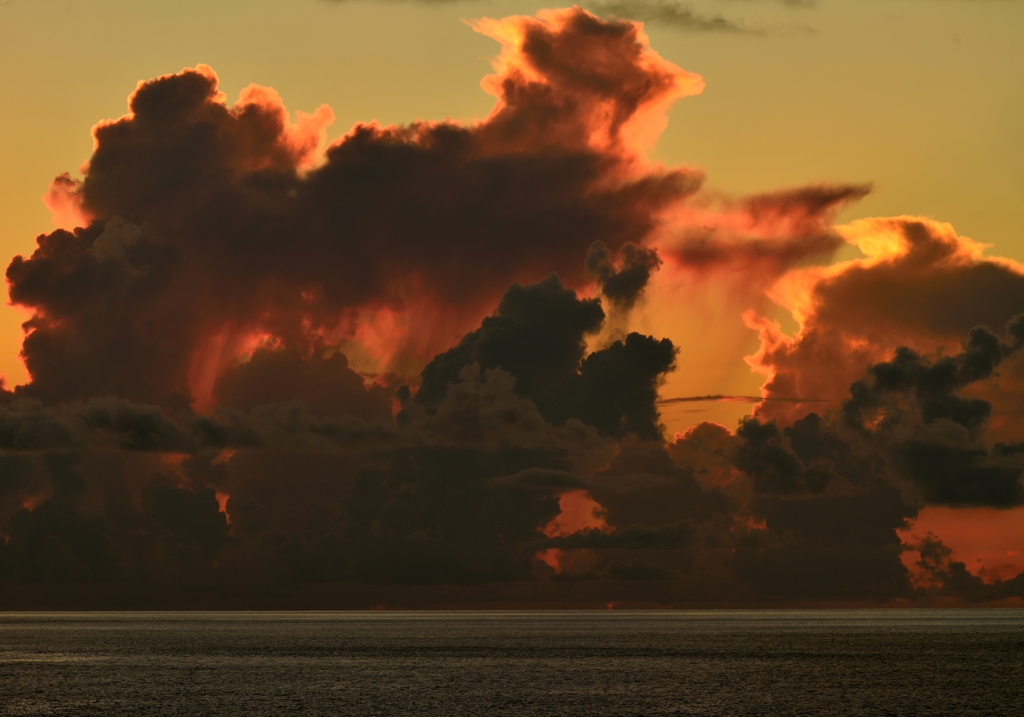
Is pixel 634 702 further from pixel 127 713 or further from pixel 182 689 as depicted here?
pixel 182 689

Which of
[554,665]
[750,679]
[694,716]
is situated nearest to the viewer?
[694,716]

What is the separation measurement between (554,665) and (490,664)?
923cm

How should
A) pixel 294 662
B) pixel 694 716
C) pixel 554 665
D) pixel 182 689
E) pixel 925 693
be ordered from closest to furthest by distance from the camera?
1. pixel 694 716
2. pixel 925 693
3. pixel 182 689
4. pixel 554 665
5. pixel 294 662

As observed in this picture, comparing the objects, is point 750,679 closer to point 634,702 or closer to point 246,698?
point 634,702

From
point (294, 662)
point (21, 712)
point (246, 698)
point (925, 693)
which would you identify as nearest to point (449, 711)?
point (246, 698)

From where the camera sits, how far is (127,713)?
63.0 meters

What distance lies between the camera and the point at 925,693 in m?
78.9

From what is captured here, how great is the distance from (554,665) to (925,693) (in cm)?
4694

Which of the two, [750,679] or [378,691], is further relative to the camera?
[750,679]

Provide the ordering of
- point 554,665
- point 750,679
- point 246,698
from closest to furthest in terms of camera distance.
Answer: point 246,698, point 750,679, point 554,665

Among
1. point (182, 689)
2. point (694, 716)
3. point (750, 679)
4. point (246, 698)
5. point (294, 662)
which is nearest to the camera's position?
point (694, 716)

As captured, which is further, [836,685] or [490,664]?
[490,664]

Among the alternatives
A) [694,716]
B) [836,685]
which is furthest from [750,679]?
[694,716]

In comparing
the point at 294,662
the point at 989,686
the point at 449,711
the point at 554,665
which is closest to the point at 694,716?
the point at 449,711
